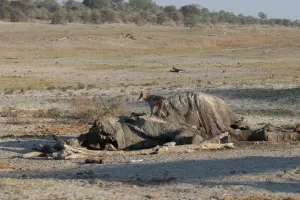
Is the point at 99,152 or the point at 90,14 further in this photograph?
the point at 90,14

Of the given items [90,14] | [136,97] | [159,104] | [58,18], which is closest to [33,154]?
[159,104]

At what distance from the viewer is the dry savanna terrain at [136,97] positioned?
12.5 metres

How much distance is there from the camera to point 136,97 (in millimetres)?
27984

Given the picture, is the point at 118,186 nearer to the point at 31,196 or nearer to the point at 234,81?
the point at 31,196

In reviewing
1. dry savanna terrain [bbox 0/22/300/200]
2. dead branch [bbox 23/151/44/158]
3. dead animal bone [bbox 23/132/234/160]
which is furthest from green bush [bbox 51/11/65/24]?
dead branch [bbox 23/151/44/158]

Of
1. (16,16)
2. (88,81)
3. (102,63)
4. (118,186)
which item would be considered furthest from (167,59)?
(118,186)

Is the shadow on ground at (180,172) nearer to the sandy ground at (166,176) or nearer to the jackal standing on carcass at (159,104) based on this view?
the sandy ground at (166,176)

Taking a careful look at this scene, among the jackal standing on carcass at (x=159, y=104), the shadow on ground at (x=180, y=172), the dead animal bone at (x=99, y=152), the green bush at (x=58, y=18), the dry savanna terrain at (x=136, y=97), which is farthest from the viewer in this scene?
the green bush at (x=58, y=18)

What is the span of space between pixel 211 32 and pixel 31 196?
5980cm

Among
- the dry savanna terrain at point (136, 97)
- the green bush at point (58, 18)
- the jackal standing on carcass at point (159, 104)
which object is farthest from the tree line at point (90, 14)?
the jackal standing on carcass at point (159, 104)

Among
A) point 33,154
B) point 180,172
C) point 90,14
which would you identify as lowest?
point 90,14

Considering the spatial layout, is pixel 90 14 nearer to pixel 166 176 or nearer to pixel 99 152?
pixel 99 152

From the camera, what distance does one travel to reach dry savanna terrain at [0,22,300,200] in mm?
12516

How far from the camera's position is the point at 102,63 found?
4512 cm
